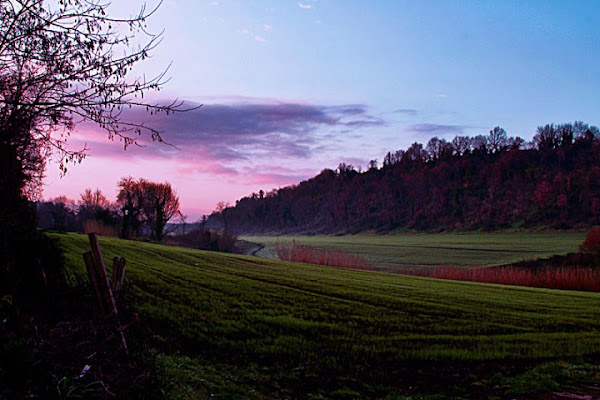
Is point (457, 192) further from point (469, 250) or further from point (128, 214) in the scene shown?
point (128, 214)

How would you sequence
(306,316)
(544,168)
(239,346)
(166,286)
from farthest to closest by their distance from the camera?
1. (544,168)
2. (166,286)
3. (306,316)
4. (239,346)

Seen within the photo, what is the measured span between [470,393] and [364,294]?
12.4 meters

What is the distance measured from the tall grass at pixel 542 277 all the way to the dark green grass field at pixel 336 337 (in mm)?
13893

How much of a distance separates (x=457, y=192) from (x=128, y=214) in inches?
3467

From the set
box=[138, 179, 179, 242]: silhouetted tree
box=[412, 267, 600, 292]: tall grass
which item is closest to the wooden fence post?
box=[412, 267, 600, 292]: tall grass

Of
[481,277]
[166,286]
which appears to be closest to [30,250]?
[166,286]

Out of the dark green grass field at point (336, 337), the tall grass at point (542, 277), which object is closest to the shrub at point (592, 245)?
the tall grass at point (542, 277)

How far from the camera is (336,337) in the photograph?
13.9 metres

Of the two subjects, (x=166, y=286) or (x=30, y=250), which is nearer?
(x=30, y=250)

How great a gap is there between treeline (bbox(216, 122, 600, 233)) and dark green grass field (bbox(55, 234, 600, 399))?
7615 cm

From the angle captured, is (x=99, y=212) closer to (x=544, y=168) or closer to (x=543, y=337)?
(x=543, y=337)

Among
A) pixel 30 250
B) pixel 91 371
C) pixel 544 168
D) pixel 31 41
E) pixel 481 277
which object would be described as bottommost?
pixel 481 277

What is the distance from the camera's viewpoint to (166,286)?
19.4 meters

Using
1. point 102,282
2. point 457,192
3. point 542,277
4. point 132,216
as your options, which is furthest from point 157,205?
point 457,192
